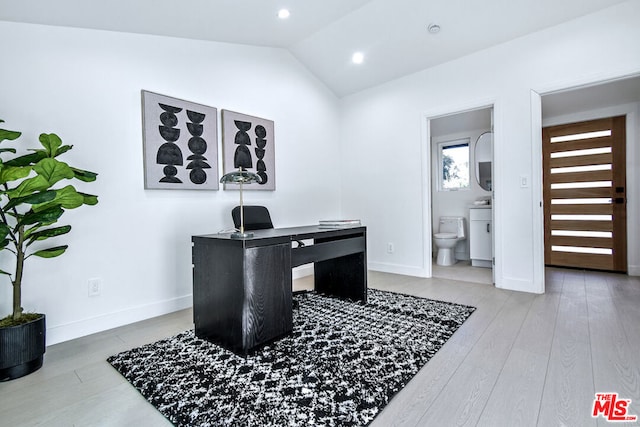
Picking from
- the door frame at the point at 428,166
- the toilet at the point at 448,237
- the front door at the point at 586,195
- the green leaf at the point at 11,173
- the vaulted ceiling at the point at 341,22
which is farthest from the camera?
the toilet at the point at 448,237

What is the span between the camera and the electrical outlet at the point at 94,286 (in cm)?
236

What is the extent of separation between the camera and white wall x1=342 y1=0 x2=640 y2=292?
2809 mm

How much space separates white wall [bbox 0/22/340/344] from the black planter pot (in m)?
0.43

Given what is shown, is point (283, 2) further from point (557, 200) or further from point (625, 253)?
point (625, 253)

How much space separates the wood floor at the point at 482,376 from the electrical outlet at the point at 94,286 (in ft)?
0.99

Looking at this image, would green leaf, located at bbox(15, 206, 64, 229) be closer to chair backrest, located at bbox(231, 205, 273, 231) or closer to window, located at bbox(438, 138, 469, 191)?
chair backrest, located at bbox(231, 205, 273, 231)

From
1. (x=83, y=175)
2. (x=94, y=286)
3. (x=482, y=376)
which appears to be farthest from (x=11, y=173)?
(x=482, y=376)

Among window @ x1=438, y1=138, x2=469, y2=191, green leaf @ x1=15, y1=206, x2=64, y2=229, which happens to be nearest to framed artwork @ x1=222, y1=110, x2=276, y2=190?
green leaf @ x1=15, y1=206, x2=64, y2=229

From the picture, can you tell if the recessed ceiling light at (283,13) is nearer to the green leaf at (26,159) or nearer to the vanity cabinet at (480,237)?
the green leaf at (26,159)

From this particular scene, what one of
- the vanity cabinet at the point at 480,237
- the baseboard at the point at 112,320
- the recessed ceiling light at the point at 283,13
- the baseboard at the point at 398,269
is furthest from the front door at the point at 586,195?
the baseboard at the point at 112,320

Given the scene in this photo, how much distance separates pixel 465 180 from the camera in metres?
5.02

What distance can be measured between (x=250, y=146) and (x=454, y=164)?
3.38 metres

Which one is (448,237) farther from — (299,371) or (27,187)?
(27,187)

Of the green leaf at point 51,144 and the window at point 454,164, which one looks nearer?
the green leaf at point 51,144
